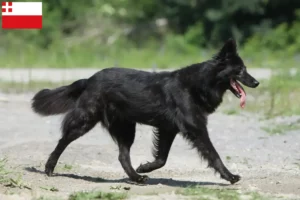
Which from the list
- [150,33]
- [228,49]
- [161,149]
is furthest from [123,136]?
[150,33]

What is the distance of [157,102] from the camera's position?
8578 mm

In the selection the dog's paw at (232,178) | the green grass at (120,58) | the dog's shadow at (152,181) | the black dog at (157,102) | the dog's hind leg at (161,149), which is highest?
the green grass at (120,58)

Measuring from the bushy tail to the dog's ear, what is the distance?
1.77m

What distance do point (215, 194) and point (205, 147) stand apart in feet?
3.25

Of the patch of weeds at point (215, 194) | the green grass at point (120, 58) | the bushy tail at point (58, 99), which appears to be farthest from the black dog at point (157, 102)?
the green grass at point (120, 58)

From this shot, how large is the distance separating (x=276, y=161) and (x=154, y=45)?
81.2 feet

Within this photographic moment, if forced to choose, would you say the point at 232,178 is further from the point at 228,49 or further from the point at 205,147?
the point at 228,49

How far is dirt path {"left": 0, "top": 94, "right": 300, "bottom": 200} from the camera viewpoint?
8258mm

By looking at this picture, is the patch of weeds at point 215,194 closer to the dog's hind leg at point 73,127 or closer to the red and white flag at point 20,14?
the dog's hind leg at point 73,127

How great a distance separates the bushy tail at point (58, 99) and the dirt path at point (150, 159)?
0.75m

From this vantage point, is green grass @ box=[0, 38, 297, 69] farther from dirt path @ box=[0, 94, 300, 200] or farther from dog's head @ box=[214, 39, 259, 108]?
dog's head @ box=[214, 39, 259, 108]

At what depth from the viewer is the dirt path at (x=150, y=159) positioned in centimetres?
826

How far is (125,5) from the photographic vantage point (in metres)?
42.0

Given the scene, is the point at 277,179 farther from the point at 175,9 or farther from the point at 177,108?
the point at 175,9
